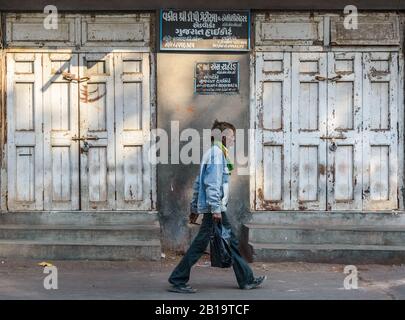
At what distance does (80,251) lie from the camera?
31.7 feet

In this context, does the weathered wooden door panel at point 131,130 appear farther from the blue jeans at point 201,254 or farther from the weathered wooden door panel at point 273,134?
the blue jeans at point 201,254

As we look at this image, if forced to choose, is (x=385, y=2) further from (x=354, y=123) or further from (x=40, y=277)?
(x=40, y=277)

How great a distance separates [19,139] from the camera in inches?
407

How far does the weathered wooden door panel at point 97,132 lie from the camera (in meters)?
10.4

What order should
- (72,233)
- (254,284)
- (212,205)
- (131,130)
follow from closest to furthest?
1. (212,205)
2. (254,284)
3. (72,233)
4. (131,130)

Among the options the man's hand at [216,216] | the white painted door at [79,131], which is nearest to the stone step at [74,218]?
the white painted door at [79,131]

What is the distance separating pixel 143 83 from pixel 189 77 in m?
0.67

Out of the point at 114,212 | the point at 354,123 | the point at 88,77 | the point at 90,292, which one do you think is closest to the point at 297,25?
the point at 354,123

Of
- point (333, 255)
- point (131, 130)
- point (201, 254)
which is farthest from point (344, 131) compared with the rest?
point (201, 254)

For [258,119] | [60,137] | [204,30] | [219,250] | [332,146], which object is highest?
[204,30]

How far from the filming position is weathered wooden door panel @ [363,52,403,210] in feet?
34.3

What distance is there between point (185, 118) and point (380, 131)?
283cm

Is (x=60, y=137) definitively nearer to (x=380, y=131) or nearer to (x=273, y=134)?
(x=273, y=134)

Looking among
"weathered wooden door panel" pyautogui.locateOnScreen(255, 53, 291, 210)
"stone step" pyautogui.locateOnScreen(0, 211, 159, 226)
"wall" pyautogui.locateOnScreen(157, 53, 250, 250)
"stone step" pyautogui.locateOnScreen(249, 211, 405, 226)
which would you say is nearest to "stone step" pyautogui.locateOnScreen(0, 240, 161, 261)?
"stone step" pyautogui.locateOnScreen(0, 211, 159, 226)
